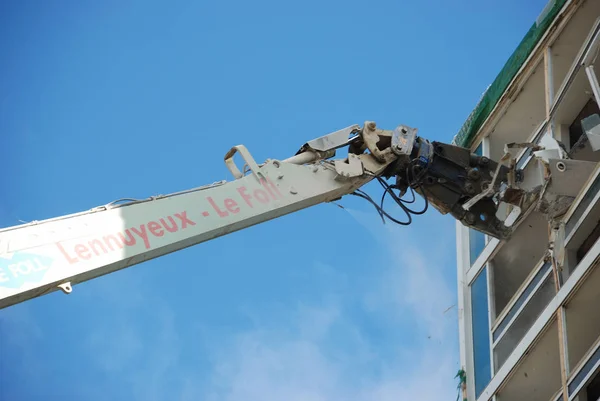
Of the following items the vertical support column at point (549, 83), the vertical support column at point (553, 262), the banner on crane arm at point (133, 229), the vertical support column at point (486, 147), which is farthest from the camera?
the vertical support column at point (486, 147)

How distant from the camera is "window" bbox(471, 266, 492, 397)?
552 inches

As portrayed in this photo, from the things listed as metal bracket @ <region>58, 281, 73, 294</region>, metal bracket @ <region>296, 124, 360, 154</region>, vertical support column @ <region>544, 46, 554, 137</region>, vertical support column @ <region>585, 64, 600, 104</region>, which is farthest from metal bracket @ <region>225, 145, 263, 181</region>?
vertical support column @ <region>544, 46, 554, 137</region>

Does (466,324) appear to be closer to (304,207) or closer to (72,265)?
(304,207)

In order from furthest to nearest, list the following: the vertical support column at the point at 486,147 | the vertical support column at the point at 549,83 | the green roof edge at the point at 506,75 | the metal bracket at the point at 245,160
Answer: the vertical support column at the point at 486,147
the green roof edge at the point at 506,75
the vertical support column at the point at 549,83
the metal bracket at the point at 245,160

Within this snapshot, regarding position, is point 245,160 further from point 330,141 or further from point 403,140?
point 403,140

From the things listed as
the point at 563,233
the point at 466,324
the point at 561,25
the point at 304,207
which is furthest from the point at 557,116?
the point at 304,207

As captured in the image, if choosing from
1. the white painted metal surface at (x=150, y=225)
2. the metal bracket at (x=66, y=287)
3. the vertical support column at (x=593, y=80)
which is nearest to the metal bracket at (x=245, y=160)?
the white painted metal surface at (x=150, y=225)

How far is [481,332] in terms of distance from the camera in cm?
1445

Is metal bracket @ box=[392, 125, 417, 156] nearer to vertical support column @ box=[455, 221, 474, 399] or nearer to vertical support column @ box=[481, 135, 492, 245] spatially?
vertical support column @ box=[481, 135, 492, 245]

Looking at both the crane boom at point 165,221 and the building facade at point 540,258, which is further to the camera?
the building facade at point 540,258

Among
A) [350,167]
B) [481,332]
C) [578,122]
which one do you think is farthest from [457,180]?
[481,332]

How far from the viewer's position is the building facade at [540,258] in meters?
12.1

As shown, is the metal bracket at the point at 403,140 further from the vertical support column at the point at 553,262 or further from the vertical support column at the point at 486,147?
the vertical support column at the point at 486,147

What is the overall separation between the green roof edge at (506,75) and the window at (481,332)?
2.40 m
